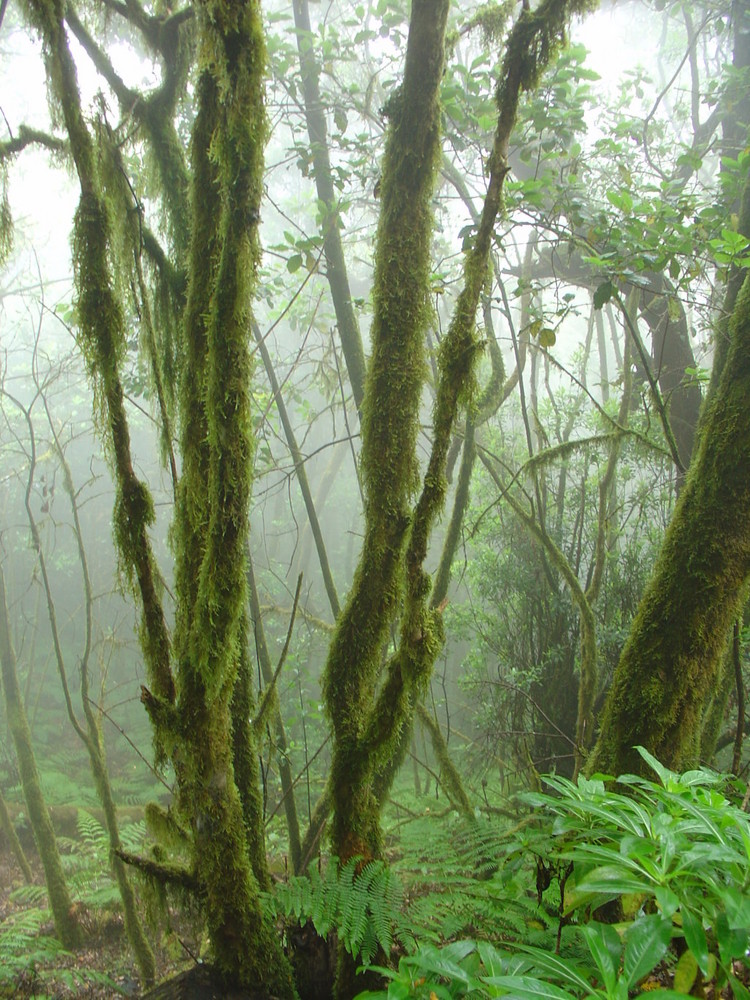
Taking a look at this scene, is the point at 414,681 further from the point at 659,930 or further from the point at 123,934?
the point at 123,934

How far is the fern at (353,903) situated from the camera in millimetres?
1680

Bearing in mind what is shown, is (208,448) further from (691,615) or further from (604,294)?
(604,294)

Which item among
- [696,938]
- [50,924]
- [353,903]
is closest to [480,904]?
[353,903]

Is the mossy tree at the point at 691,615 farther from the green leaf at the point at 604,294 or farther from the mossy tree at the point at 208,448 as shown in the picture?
the mossy tree at the point at 208,448

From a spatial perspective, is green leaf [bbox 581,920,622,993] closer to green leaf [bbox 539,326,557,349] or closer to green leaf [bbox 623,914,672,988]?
green leaf [bbox 623,914,672,988]

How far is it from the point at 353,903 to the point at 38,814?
16.1 feet

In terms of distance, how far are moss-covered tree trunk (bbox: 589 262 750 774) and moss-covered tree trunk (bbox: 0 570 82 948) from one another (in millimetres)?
4796

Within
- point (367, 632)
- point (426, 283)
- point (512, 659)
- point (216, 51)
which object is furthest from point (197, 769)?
point (512, 659)

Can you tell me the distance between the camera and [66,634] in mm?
17703

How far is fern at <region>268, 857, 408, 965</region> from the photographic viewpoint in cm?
168

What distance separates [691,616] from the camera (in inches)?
85.4

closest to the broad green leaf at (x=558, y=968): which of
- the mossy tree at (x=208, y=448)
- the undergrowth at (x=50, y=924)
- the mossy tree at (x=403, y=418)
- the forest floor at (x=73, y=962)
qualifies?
the mossy tree at (x=403, y=418)

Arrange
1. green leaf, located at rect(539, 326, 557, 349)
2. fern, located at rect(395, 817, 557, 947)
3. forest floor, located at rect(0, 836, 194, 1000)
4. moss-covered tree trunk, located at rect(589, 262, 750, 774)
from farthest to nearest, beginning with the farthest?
forest floor, located at rect(0, 836, 194, 1000) < green leaf, located at rect(539, 326, 557, 349) < moss-covered tree trunk, located at rect(589, 262, 750, 774) < fern, located at rect(395, 817, 557, 947)

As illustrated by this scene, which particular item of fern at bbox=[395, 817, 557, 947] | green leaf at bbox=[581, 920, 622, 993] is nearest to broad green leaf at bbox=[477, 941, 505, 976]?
green leaf at bbox=[581, 920, 622, 993]
